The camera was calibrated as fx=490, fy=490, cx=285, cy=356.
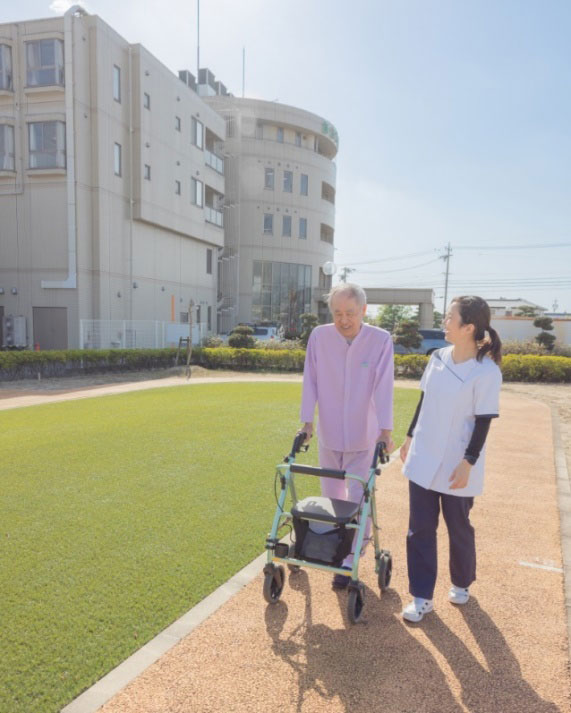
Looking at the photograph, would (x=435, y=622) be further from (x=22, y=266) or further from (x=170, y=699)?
(x=22, y=266)

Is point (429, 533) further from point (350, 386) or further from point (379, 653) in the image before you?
point (350, 386)

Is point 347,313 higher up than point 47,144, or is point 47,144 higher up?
point 47,144

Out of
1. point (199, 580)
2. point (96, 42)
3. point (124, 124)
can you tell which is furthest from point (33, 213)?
point (199, 580)

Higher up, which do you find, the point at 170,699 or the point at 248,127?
the point at 248,127

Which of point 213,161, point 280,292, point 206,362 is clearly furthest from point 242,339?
point 280,292

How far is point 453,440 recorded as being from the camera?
273 cm

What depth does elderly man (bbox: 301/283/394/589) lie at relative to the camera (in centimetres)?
298

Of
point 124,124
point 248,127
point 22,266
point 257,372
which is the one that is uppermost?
point 248,127

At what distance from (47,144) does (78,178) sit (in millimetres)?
1673

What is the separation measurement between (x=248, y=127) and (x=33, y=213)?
19.9 m

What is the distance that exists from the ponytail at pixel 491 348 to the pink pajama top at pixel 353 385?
0.53 meters

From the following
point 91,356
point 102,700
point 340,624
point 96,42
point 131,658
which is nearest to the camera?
point 102,700

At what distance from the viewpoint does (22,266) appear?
61.2 feet

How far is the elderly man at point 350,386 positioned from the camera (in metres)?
2.98
